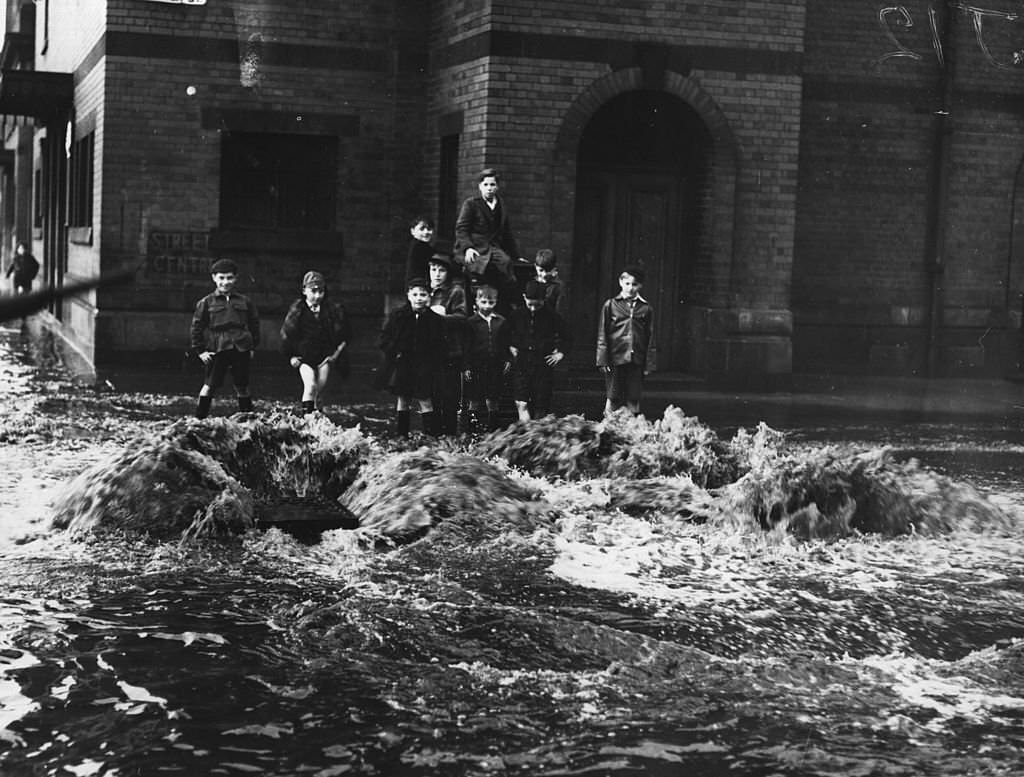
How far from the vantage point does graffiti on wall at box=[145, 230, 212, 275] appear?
1603cm

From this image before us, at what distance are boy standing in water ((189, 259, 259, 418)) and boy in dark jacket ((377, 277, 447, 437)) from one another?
1109 mm

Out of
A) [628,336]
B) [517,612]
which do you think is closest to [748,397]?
[628,336]

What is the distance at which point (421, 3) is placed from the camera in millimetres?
16766

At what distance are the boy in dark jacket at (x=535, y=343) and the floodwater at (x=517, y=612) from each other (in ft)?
4.33

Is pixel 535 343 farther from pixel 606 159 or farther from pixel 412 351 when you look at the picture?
pixel 606 159

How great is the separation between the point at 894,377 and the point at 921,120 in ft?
10.7

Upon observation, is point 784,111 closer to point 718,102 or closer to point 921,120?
point 718,102

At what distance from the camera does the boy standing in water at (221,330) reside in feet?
36.0

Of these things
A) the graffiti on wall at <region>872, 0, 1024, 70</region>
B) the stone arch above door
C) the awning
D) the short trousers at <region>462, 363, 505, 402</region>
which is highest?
the graffiti on wall at <region>872, 0, 1024, 70</region>

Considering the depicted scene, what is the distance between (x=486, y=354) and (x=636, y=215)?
5395 millimetres

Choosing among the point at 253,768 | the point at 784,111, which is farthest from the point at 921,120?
the point at 253,768

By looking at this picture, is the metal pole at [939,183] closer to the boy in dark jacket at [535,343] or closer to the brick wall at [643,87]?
the brick wall at [643,87]

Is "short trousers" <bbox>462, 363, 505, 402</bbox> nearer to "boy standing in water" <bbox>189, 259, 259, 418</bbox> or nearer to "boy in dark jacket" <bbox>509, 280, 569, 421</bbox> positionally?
"boy in dark jacket" <bbox>509, 280, 569, 421</bbox>

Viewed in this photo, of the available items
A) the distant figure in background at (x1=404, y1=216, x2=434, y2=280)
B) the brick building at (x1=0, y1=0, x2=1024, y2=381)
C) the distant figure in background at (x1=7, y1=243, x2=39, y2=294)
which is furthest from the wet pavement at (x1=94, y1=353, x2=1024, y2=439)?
the distant figure in background at (x1=7, y1=243, x2=39, y2=294)
